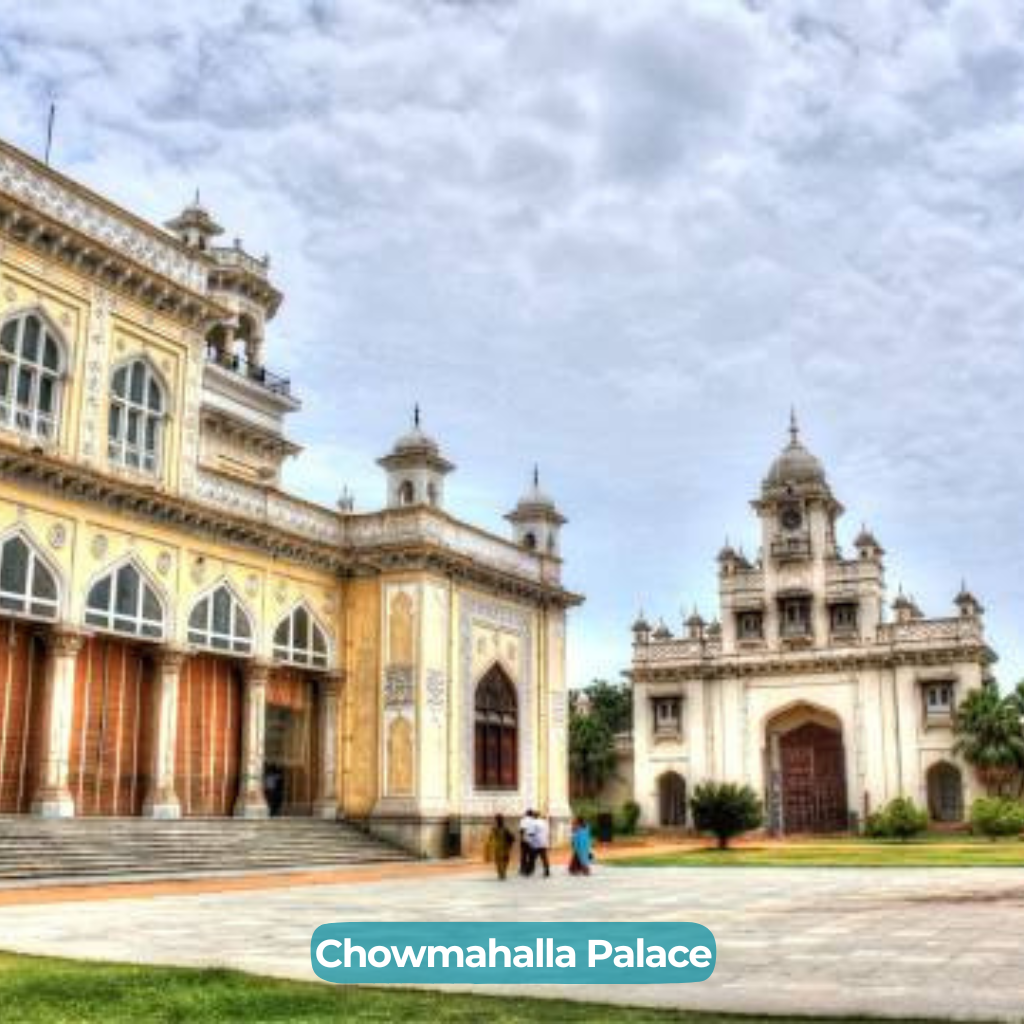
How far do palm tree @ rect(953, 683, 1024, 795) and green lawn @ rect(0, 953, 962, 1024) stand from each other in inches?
1694

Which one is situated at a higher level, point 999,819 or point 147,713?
point 147,713

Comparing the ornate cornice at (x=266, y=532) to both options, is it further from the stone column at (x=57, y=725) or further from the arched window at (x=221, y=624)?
the stone column at (x=57, y=725)

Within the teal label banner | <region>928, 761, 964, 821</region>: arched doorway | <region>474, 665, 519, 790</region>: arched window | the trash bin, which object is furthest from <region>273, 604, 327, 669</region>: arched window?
<region>928, 761, 964, 821</region>: arched doorway

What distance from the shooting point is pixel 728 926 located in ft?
39.0

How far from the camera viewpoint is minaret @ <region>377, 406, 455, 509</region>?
30469 mm

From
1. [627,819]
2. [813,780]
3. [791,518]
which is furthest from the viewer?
[791,518]

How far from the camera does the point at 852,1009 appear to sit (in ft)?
23.0

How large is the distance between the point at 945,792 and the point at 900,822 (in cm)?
863

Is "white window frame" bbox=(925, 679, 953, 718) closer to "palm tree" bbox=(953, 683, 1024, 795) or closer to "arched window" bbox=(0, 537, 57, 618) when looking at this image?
"palm tree" bbox=(953, 683, 1024, 795)

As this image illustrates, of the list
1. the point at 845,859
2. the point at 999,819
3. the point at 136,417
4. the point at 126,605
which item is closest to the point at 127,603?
the point at 126,605

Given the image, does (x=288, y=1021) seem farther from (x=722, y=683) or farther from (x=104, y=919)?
(x=722, y=683)

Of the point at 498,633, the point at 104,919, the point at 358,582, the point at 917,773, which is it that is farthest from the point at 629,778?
the point at 104,919

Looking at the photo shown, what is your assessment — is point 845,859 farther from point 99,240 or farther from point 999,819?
point 99,240

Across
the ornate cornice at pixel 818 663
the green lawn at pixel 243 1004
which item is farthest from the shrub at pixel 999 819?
the green lawn at pixel 243 1004
